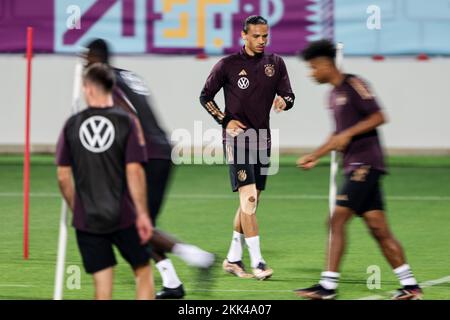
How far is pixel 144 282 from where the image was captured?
848cm

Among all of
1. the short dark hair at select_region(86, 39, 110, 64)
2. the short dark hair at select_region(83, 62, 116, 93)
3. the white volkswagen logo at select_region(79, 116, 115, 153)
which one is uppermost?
the short dark hair at select_region(86, 39, 110, 64)

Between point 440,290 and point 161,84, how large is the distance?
1243 centimetres

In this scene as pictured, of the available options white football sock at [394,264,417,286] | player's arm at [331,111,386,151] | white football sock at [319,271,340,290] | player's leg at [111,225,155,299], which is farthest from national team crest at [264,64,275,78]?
player's leg at [111,225,155,299]

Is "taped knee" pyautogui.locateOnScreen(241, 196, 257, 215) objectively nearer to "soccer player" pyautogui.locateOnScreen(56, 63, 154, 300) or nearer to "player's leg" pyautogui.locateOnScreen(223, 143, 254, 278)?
"player's leg" pyautogui.locateOnScreen(223, 143, 254, 278)

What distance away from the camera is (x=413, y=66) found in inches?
878

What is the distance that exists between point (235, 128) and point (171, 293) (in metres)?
2.23

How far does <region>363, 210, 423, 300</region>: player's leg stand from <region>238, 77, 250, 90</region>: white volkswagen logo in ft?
7.99

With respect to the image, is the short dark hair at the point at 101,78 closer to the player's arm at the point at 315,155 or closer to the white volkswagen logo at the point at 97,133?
the white volkswagen logo at the point at 97,133

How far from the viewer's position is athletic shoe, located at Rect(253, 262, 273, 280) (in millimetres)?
11500

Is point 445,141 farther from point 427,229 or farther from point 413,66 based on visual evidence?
point 427,229

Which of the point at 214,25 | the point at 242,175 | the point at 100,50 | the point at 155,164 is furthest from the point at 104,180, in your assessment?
the point at 214,25

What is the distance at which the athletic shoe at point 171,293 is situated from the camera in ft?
34.0

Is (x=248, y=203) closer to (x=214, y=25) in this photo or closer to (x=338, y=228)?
(x=338, y=228)

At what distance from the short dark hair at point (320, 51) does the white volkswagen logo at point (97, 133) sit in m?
2.65
